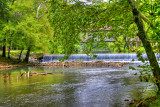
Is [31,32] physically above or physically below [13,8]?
below

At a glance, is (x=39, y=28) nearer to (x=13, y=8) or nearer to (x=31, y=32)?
(x=31, y=32)

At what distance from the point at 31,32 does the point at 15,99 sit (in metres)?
20.4

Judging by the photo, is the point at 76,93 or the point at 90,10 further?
the point at 76,93

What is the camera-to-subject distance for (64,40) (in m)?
7.95

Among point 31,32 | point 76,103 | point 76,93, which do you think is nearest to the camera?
point 76,103

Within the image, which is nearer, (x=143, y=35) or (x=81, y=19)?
(x=143, y=35)

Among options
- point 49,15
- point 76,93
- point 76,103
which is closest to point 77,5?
point 49,15

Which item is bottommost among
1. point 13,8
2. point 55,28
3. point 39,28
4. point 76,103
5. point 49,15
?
point 76,103

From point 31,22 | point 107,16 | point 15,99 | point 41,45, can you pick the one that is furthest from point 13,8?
point 107,16

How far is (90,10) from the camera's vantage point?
25.8 feet

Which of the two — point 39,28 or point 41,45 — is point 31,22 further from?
point 41,45

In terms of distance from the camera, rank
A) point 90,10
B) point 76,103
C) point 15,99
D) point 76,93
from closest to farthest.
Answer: point 90,10
point 76,103
point 15,99
point 76,93

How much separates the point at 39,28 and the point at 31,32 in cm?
212

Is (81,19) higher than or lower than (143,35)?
higher
